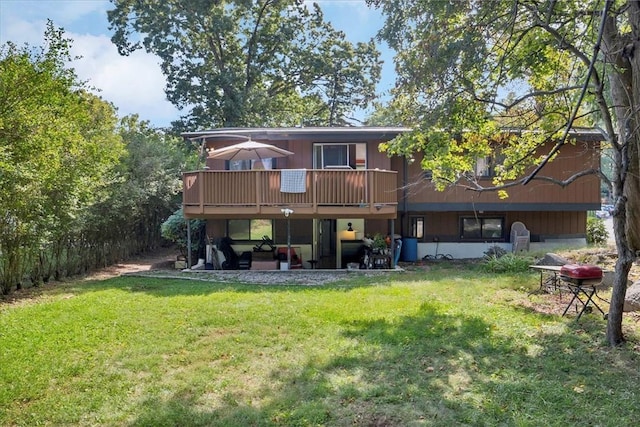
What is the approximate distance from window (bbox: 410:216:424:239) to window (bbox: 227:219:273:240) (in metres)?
5.07

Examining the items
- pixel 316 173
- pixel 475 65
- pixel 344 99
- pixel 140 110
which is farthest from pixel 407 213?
pixel 140 110

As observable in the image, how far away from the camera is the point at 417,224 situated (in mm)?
15570

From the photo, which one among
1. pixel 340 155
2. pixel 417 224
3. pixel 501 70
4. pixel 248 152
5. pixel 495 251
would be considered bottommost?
pixel 495 251

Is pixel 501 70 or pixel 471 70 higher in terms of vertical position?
pixel 471 70

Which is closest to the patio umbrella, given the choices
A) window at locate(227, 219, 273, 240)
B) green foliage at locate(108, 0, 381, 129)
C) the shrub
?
window at locate(227, 219, 273, 240)

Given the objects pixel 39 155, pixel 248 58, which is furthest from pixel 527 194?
pixel 248 58

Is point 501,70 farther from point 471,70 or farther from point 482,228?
point 482,228

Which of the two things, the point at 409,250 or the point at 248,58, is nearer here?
the point at 409,250

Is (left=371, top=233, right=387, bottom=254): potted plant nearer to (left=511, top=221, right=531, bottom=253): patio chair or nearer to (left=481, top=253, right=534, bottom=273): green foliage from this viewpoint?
(left=481, top=253, right=534, bottom=273): green foliage

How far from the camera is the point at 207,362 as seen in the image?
5523 mm

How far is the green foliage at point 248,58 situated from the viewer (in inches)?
947

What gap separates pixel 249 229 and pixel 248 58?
15389 mm

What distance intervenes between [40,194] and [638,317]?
37.6ft

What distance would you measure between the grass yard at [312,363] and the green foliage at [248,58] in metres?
18.0
